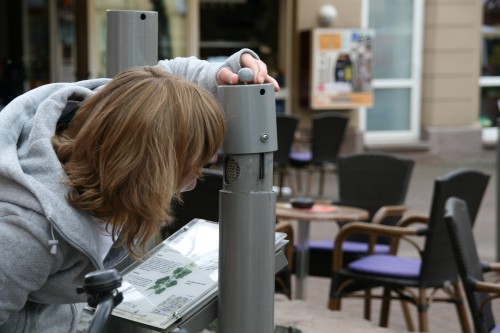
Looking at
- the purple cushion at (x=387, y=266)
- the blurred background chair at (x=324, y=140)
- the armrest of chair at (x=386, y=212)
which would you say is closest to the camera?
the purple cushion at (x=387, y=266)

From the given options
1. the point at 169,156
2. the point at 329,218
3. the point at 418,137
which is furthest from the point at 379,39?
the point at 169,156

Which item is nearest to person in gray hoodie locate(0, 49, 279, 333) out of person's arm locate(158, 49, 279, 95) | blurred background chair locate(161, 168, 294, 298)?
person's arm locate(158, 49, 279, 95)

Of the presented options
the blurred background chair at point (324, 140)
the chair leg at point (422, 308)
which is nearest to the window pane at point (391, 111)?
the blurred background chair at point (324, 140)

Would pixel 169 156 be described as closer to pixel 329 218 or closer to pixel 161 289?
pixel 161 289

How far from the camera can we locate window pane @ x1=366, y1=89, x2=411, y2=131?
15805 millimetres

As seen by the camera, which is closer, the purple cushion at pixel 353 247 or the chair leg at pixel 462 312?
the chair leg at pixel 462 312

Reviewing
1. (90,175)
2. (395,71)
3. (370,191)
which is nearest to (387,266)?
(370,191)

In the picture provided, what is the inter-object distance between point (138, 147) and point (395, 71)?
14.3 meters

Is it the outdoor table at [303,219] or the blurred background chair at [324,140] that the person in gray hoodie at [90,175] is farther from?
the blurred background chair at [324,140]

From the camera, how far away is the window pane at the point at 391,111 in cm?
1580

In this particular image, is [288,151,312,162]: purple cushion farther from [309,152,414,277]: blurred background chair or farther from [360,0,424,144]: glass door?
[360,0,424,144]: glass door

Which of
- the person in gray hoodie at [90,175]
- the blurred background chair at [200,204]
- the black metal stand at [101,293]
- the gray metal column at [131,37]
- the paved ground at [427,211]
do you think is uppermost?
the gray metal column at [131,37]

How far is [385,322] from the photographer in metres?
5.60

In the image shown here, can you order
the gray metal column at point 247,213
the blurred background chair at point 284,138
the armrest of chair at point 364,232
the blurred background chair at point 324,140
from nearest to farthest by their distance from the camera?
1. the gray metal column at point 247,213
2. the armrest of chair at point 364,232
3. the blurred background chair at point 284,138
4. the blurred background chair at point 324,140
